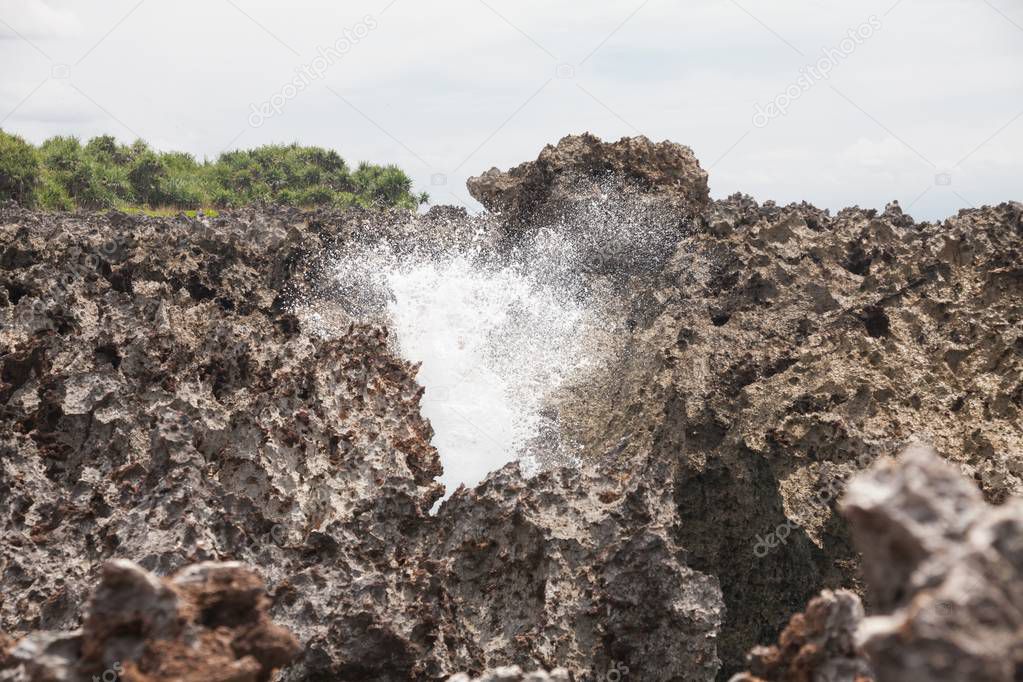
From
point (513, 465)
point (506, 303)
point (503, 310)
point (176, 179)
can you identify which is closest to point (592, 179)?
point (506, 303)

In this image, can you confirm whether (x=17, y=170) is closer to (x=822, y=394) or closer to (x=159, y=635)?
(x=822, y=394)

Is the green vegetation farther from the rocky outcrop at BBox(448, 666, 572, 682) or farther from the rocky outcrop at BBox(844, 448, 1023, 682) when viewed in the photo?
the rocky outcrop at BBox(844, 448, 1023, 682)

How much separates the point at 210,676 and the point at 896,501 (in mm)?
1784

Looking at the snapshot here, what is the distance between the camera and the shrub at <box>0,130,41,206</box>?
28.0 meters

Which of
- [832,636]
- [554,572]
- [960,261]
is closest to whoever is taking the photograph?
[832,636]

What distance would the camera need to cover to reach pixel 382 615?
4.83 m

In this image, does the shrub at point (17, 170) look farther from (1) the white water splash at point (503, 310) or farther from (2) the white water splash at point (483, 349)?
(2) the white water splash at point (483, 349)

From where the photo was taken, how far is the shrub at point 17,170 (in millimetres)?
27953

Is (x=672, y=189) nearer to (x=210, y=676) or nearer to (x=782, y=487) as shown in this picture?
(x=782, y=487)

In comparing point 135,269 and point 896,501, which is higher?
point 135,269

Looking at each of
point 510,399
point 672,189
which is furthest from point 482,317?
point 672,189

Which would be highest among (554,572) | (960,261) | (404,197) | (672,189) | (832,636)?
(404,197)

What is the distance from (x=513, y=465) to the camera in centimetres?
565

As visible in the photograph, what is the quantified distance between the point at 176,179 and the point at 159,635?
3458cm
